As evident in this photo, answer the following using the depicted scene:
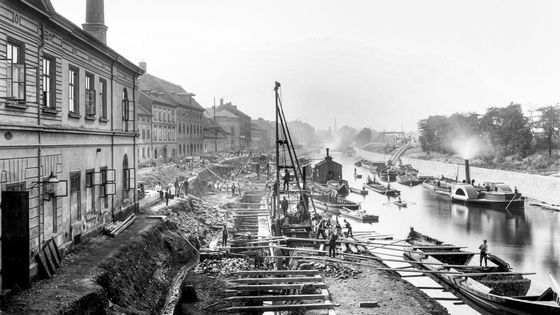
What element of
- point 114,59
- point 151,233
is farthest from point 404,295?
point 114,59

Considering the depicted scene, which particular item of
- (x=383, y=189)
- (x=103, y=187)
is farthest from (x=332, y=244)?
(x=383, y=189)

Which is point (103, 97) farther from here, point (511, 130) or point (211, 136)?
point (511, 130)

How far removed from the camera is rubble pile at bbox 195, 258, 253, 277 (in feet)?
74.7

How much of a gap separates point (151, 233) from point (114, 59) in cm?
935

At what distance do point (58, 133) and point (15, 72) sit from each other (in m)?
3.72

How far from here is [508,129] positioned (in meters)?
75.4

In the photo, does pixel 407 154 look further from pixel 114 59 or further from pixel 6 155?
pixel 6 155

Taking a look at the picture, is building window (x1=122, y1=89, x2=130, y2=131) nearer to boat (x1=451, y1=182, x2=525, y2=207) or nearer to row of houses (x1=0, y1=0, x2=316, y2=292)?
row of houses (x1=0, y1=0, x2=316, y2=292)

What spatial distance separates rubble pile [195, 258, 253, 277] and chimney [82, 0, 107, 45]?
1460cm

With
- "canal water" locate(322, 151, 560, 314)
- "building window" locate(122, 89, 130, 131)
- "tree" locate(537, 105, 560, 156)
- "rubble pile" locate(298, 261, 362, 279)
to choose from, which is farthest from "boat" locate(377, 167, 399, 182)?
"rubble pile" locate(298, 261, 362, 279)

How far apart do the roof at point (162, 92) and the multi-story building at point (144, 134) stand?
10.5ft

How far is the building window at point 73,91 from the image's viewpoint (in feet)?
62.5

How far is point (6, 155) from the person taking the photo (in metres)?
13.4

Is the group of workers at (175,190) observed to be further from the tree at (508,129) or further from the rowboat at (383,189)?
the tree at (508,129)
